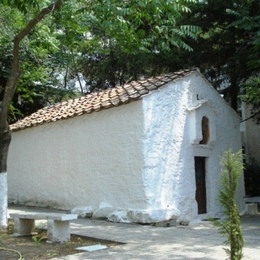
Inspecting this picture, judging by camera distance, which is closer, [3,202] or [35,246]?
[35,246]

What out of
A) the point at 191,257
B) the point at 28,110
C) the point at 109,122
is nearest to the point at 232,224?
the point at 191,257

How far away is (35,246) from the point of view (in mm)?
8234

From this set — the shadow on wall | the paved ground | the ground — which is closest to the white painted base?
the ground

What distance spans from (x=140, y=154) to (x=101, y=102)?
2.39 m

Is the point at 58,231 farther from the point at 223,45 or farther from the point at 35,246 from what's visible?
the point at 223,45

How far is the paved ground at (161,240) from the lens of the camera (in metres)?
7.26

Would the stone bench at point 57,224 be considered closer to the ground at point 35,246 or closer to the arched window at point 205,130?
the ground at point 35,246

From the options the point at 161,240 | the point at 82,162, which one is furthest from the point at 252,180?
the point at 161,240

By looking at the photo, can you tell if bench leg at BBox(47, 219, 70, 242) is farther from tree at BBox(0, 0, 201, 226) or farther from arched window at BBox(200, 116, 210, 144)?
arched window at BBox(200, 116, 210, 144)

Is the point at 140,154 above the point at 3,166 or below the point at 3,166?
above

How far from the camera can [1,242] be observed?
8539mm

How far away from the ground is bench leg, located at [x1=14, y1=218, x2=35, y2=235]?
173 mm

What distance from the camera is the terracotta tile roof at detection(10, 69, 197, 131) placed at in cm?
1191

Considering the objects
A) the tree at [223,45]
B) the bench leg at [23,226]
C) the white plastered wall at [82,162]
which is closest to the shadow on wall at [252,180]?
the tree at [223,45]
